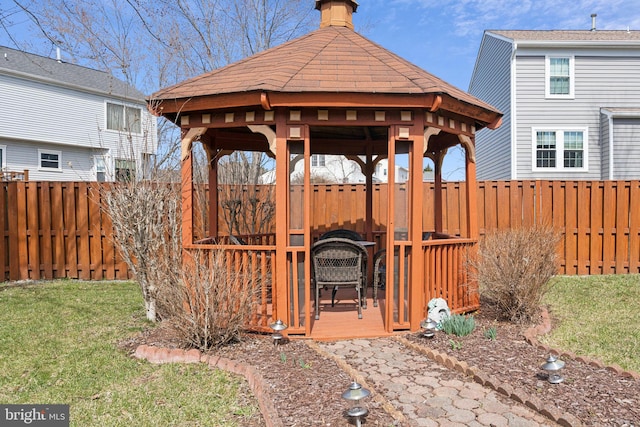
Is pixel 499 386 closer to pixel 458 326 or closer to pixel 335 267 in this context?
pixel 458 326

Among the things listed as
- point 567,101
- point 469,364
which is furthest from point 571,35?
point 469,364

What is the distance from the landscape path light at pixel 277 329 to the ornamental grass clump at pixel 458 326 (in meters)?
1.77

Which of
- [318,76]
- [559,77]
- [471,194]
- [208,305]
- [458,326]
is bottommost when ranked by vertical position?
[458,326]

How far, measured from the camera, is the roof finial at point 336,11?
6.69 metres

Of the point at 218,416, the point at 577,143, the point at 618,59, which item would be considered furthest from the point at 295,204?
the point at 618,59

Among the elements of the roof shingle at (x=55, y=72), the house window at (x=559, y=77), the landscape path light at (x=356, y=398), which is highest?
the roof shingle at (x=55, y=72)

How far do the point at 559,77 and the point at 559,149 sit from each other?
258cm

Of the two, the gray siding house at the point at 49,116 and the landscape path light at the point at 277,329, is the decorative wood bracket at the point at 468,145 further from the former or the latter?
the gray siding house at the point at 49,116

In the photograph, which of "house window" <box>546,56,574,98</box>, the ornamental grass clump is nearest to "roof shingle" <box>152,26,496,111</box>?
the ornamental grass clump

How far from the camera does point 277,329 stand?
4332mm

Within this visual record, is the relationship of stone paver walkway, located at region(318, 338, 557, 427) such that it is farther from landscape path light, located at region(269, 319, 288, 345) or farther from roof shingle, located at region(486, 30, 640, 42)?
roof shingle, located at region(486, 30, 640, 42)

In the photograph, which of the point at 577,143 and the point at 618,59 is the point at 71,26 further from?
the point at 618,59

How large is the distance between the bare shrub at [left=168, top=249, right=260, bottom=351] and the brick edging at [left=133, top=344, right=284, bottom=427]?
0.48 ft

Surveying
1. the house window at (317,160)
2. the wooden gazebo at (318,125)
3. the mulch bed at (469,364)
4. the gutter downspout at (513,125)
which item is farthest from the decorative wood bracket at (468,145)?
the house window at (317,160)
